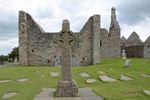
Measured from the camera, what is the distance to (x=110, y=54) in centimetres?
3500

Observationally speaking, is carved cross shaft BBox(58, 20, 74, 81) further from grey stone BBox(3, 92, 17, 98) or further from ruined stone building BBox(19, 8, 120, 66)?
ruined stone building BBox(19, 8, 120, 66)

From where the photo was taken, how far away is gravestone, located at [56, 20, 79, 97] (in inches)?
359

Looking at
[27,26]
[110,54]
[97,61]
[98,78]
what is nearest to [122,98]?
[98,78]

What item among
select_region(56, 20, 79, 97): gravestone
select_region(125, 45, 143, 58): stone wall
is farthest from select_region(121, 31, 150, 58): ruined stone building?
select_region(56, 20, 79, 97): gravestone

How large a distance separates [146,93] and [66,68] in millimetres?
3407

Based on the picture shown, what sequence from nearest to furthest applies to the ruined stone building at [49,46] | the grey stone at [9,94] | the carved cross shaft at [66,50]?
the grey stone at [9,94]
the carved cross shaft at [66,50]
the ruined stone building at [49,46]

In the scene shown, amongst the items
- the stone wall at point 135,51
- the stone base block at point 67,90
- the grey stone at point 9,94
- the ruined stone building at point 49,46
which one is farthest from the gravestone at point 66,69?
the stone wall at point 135,51

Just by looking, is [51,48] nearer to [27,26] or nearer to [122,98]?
[27,26]

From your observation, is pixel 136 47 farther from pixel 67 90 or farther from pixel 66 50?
pixel 67 90

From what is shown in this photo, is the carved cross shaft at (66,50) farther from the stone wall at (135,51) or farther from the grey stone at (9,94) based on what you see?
the stone wall at (135,51)

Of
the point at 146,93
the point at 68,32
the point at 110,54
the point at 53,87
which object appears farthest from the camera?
the point at 110,54

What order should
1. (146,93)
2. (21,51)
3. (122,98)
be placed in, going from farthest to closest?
1. (21,51)
2. (146,93)
3. (122,98)

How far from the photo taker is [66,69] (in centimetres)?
948

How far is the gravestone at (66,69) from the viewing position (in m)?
9.12
